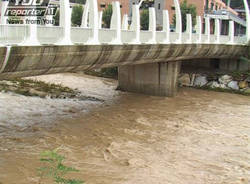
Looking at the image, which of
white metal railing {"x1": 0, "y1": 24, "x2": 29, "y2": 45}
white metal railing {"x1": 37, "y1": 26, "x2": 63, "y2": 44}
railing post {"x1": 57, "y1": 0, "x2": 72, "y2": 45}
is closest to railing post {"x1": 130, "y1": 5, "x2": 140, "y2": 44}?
railing post {"x1": 57, "y1": 0, "x2": 72, "y2": 45}

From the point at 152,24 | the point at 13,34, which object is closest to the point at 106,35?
the point at 152,24

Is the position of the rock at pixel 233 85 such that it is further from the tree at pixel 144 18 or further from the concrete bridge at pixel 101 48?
the tree at pixel 144 18

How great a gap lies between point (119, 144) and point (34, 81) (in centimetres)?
1492

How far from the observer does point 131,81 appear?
1013 inches

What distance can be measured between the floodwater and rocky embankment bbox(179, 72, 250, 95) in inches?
206

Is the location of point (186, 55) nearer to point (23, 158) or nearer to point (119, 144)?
point (119, 144)

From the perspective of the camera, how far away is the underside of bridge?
1104 cm

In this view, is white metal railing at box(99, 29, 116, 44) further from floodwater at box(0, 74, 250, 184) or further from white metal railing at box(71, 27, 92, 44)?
floodwater at box(0, 74, 250, 184)

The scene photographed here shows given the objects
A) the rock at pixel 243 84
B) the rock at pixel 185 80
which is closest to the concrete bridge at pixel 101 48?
the rock at pixel 185 80

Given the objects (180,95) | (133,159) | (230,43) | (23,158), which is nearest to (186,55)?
(180,95)

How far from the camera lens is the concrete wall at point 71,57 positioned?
422 inches

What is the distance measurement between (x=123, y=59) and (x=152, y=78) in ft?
26.3

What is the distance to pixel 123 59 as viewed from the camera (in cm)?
1736

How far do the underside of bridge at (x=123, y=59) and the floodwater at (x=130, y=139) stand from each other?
1.54 m
